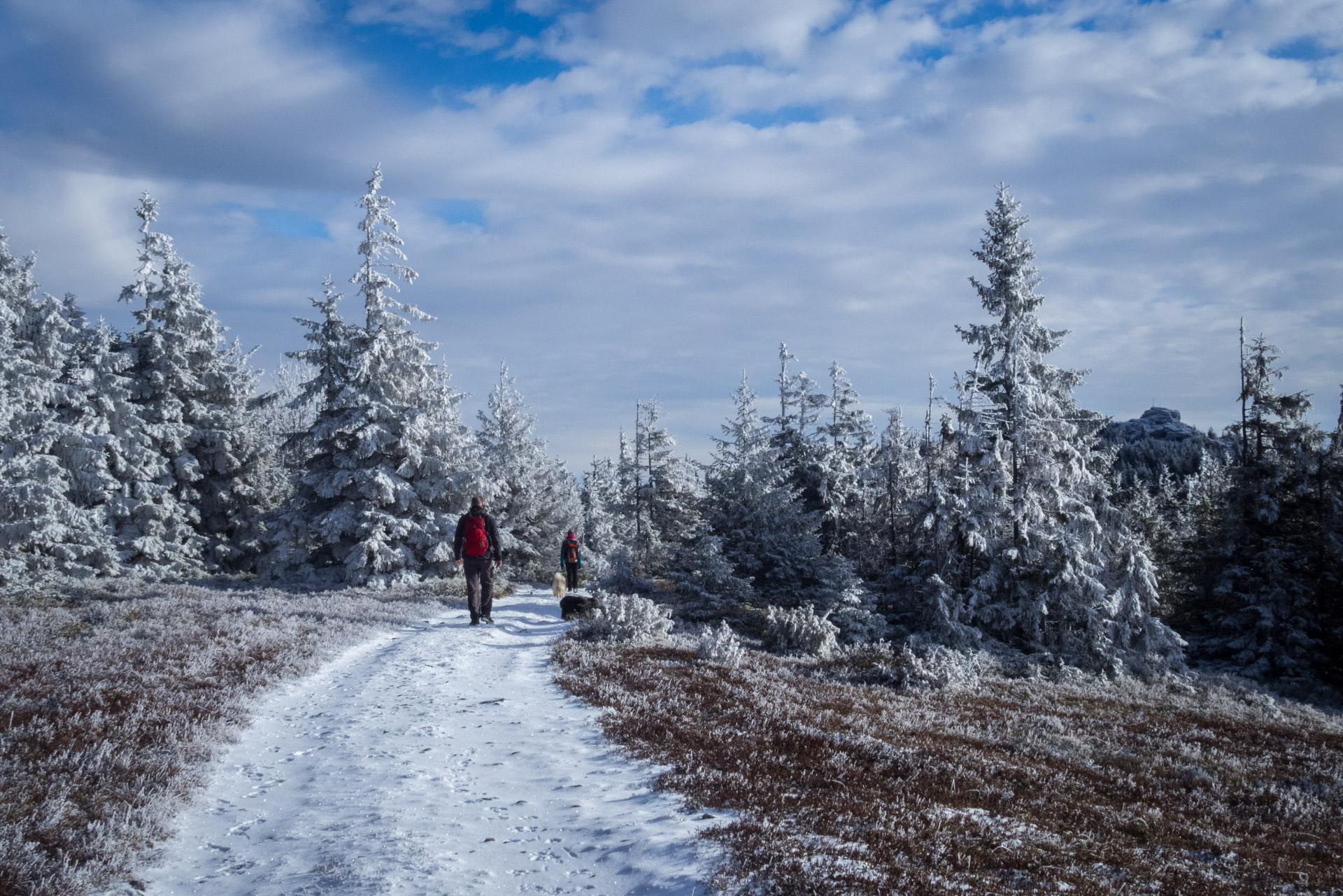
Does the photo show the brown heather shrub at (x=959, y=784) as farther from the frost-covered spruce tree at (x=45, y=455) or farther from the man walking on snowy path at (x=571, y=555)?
the frost-covered spruce tree at (x=45, y=455)

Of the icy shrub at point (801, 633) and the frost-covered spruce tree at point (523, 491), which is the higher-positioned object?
the frost-covered spruce tree at point (523, 491)

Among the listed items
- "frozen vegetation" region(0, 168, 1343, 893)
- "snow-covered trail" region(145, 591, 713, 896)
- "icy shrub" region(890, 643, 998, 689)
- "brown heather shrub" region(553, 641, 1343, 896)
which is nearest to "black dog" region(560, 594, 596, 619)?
"frozen vegetation" region(0, 168, 1343, 893)

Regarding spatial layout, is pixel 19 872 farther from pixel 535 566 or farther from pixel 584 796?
pixel 535 566

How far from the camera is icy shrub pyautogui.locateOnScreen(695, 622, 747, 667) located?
44.2 feet

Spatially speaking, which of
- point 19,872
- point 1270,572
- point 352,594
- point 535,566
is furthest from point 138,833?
point 1270,572

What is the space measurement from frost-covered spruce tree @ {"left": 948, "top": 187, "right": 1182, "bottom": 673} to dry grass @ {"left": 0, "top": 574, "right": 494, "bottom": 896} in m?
16.6

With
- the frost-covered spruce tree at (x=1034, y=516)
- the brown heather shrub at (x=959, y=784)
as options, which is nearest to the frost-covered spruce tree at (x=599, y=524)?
the frost-covered spruce tree at (x=1034, y=516)

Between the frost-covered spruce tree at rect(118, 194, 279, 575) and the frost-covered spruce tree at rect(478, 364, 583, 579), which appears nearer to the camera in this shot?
the frost-covered spruce tree at rect(118, 194, 279, 575)

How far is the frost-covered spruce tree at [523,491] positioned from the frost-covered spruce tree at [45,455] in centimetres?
1344

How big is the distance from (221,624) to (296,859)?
997 cm

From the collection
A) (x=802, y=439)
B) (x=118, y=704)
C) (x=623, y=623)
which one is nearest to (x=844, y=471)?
(x=802, y=439)

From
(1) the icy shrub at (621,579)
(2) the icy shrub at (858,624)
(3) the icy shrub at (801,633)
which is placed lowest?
(2) the icy shrub at (858,624)

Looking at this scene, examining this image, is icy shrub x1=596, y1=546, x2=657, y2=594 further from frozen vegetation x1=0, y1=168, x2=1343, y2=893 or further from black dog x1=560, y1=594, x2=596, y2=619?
black dog x1=560, y1=594, x2=596, y2=619

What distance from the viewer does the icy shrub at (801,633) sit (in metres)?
17.7
